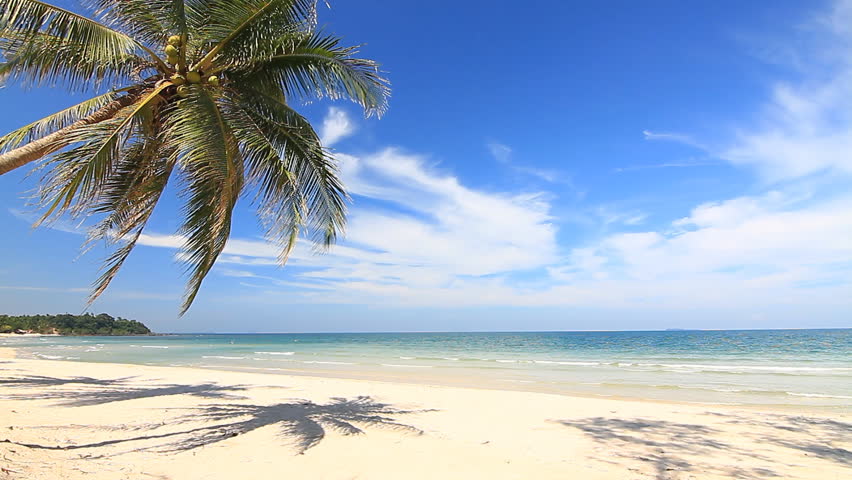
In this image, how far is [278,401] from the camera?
895cm

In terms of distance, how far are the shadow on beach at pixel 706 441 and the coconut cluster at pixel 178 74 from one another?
20.8 ft

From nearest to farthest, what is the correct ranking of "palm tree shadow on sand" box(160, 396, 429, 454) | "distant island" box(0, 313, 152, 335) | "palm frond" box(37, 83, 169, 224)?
1. "palm frond" box(37, 83, 169, 224)
2. "palm tree shadow on sand" box(160, 396, 429, 454)
3. "distant island" box(0, 313, 152, 335)

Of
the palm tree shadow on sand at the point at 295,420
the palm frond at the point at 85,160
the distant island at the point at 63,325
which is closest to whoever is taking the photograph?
the palm frond at the point at 85,160

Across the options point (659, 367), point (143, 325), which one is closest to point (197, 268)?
point (659, 367)

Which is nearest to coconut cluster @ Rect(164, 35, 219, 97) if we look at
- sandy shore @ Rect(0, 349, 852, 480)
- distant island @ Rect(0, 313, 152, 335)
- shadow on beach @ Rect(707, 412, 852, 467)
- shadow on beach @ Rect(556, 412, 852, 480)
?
sandy shore @ Rect(0, 349, 852, 480)

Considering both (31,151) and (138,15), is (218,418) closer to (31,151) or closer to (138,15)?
(31,151)

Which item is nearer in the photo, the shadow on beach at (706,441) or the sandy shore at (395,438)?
the sandy shore at (395,438)

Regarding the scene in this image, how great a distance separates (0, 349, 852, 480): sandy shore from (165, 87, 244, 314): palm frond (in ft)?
5.64

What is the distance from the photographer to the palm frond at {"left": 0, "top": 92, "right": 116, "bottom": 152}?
5.21 meters

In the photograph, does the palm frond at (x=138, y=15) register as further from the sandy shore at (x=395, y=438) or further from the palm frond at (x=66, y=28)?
the sandy shore at (x=395, y=438)

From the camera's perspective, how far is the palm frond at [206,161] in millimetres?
4641

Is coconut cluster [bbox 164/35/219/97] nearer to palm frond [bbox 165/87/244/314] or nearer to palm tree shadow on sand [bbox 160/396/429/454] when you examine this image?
palm frond [bbox 165/87/244/314]

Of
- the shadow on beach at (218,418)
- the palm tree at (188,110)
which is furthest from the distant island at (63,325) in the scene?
the palm tree at (188,110)

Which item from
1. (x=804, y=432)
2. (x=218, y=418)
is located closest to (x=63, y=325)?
(x=218, y=418)
